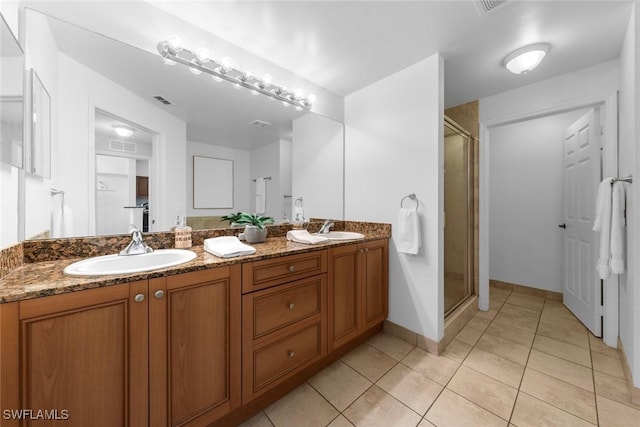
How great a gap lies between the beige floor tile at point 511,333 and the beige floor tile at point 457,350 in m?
0.38

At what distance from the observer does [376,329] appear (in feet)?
6.89

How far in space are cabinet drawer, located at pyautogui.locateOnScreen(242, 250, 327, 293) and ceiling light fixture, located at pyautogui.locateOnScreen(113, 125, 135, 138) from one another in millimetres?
1012

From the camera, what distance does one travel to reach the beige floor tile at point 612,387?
1380 mm

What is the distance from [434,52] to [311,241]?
1669mm

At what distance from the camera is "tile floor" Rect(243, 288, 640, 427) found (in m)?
1.26

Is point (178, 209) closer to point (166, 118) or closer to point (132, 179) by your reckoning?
point (132, 179)

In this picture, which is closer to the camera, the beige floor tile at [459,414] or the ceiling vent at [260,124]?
the beige floor tile at [459,414]

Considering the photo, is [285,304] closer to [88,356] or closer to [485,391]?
[88,356]

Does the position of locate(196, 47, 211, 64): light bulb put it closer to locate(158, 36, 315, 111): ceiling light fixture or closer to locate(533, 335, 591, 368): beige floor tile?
locate(158, 36, 315, 111): ceiling light fixture

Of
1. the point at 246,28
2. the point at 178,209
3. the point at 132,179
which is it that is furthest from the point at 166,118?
the point at 246,28

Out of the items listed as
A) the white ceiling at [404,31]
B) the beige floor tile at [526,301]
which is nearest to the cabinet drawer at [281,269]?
the white ceiling at [404,31]

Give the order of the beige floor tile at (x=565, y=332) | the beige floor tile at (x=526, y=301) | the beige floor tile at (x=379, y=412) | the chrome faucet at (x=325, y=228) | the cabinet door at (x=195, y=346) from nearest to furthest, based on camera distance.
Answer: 1. the cabinet door at (x=195, y=346)
2. the beige floor tile at (x=379, y=412)
3. the beige floor tile at (x=565, y=332)
4. the chrome faucet at (x=325, y=228)
5. the beige floor tile at (x=526, y=301)

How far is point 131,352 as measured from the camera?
87cm

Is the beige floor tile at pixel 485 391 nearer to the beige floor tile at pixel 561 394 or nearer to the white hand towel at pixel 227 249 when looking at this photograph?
the beige floor tile at pixel 561 394
